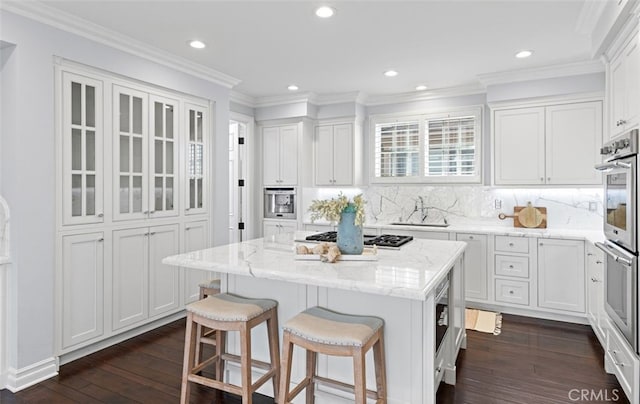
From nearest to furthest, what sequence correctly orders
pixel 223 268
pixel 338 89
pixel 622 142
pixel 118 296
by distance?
pixel 223 268 → pixel 622 142 → pixel 118 296 → pixel 338 89

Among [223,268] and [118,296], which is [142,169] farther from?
[223,268]

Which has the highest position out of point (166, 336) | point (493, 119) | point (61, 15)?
point (61, 15)

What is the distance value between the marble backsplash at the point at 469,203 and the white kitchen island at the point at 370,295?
93.7 inches

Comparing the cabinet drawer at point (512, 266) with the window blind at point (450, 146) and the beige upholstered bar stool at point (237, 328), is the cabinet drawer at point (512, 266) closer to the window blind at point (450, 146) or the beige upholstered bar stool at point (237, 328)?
the window blind at point (450, 146)

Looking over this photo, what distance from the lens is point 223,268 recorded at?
2229 millimetres

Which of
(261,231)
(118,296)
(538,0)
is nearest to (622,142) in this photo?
(538,0)

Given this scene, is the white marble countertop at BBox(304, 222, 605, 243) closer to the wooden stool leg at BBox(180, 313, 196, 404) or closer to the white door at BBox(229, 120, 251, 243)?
the white door at BBox(229, 120, 251, 243)

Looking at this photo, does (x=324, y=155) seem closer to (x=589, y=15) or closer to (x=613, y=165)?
(x=589, y=15)

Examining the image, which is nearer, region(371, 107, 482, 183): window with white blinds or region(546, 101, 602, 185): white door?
region(546, 101, 602, 185): white door

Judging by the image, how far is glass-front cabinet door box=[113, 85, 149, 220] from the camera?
340 centimetres

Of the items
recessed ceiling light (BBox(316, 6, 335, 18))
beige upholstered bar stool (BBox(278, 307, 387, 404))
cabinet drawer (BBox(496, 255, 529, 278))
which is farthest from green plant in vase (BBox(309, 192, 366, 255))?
cabinet drawer (BBox(496, 255, 529, 278))

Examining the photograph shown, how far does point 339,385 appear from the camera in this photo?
2.17 m

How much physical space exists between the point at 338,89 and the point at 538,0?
2.69 m

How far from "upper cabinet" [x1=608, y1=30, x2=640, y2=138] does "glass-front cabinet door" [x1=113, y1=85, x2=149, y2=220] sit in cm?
374
